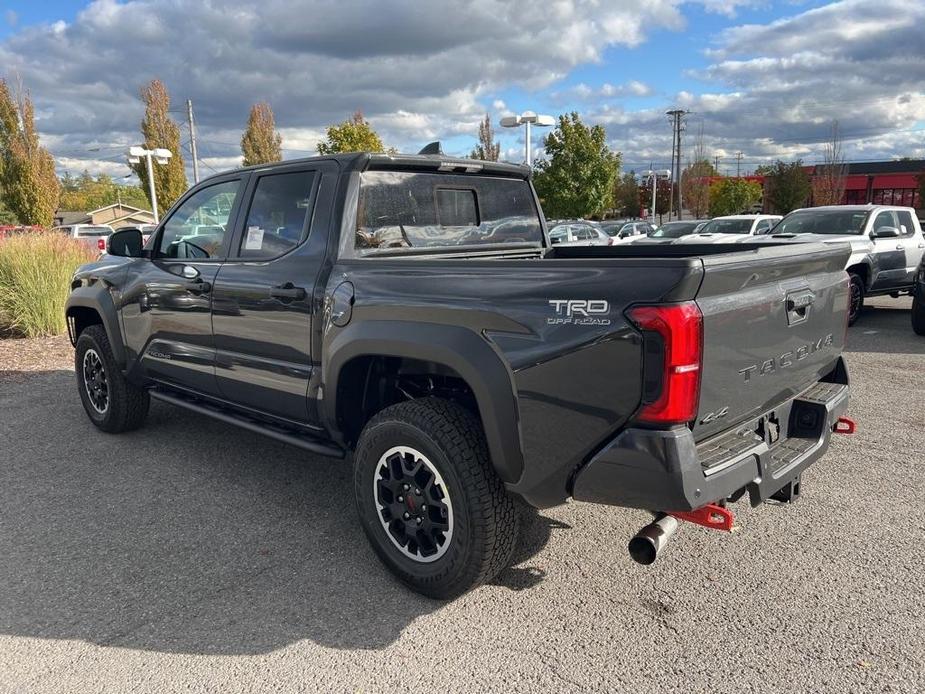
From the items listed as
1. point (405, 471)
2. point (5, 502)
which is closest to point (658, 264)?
point (405, 471)

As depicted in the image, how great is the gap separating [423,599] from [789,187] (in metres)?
45.5

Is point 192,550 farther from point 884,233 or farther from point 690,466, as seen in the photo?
point 884,233

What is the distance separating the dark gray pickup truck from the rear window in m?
0.01

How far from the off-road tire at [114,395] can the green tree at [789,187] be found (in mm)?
43353

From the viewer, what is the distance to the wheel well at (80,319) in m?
5.72

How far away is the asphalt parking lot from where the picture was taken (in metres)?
2.64

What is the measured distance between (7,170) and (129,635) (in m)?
35.1

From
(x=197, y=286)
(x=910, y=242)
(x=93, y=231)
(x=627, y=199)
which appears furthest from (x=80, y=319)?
(x=627, y=199)

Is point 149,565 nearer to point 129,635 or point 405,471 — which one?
point 129,635

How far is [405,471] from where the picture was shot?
123 inches

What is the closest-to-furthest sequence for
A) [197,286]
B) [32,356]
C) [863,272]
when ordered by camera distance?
[197,286], [32,356], [863,272]

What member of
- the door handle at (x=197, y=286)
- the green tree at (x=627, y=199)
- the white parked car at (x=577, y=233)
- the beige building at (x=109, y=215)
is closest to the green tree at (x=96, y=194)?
the beige building at (x=109, y=215)

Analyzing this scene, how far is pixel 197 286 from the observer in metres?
4.27

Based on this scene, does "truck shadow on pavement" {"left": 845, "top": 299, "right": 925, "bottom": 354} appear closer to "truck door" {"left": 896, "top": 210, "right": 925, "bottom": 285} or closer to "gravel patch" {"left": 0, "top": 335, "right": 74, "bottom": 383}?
"truck door" {"left": 896, "top": 210, "right": 925, "bottom": 285}
